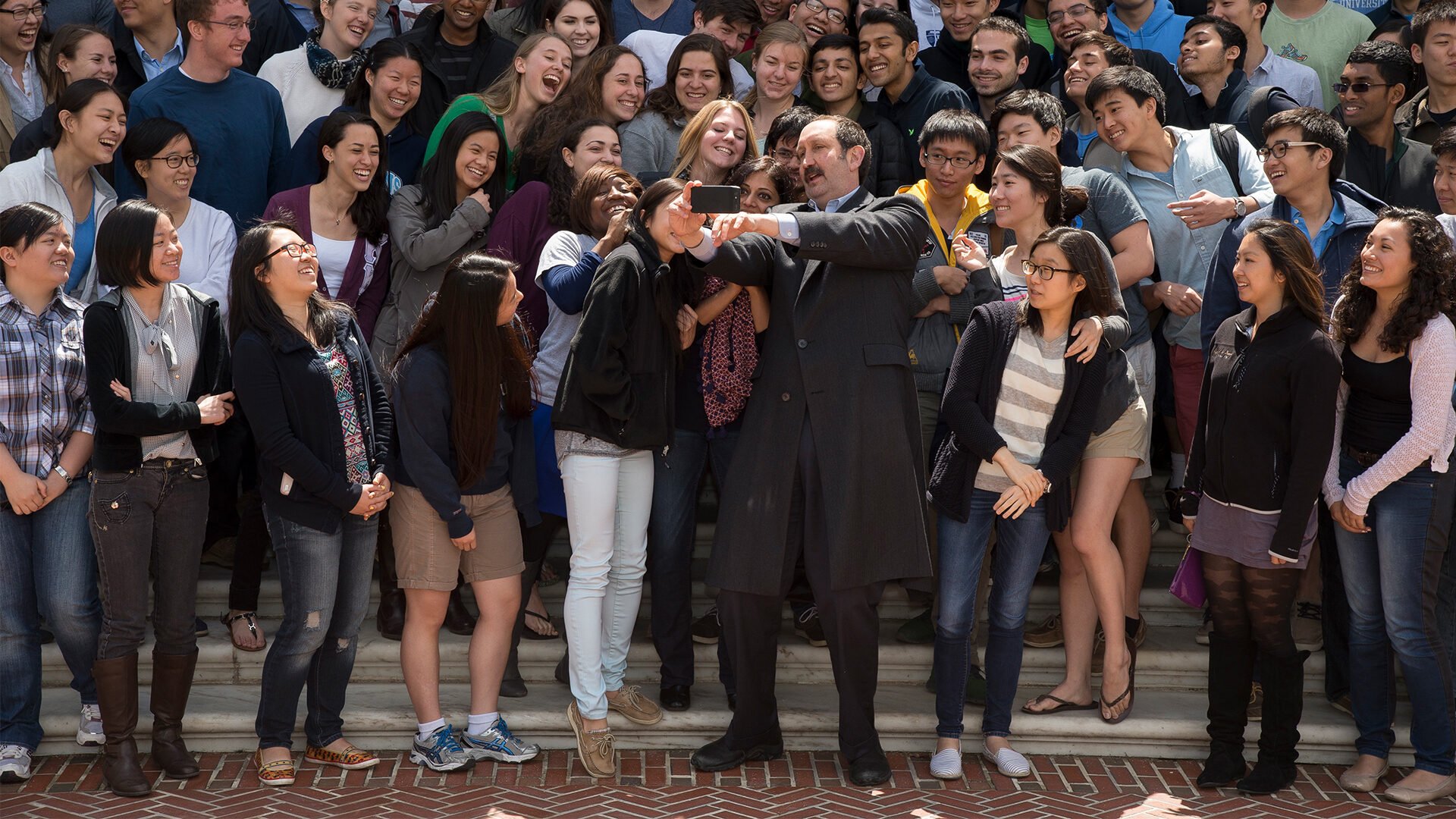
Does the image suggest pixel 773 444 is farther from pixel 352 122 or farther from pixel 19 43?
pixel 19 43

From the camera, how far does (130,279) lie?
4594 millimetres

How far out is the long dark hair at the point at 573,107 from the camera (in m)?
5.95

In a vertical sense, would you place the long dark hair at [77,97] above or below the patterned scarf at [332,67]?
below

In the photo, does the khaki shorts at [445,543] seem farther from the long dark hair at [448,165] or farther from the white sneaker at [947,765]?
the white sneaker at [947,765]

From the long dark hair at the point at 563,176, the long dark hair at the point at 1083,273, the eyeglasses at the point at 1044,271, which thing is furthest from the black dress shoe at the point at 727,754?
the long dark hair at the point at 563,176

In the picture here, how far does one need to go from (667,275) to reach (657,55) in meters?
2.65

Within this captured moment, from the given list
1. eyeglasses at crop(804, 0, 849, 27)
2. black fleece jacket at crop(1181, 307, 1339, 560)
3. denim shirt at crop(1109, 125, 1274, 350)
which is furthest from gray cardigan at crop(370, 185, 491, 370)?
black fleece jacket at crop(1181, 307, 1339, 560)

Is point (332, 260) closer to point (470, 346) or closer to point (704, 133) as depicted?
point (470, 346)

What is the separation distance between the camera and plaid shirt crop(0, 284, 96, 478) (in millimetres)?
4629

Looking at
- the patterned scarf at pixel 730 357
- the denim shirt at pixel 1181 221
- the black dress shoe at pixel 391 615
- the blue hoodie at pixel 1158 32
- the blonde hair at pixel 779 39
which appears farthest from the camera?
the blue hoodie at pixel 1158 32

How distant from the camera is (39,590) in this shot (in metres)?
4.76

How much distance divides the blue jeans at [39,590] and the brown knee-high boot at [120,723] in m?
0.23

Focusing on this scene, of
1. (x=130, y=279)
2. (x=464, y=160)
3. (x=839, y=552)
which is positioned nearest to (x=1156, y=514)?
(x=839, y=552)

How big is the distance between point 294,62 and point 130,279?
240 centimetres
